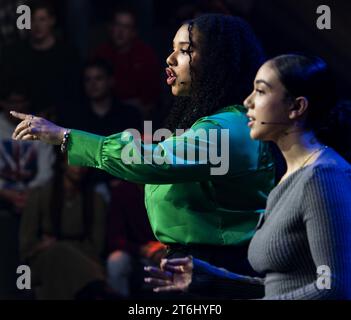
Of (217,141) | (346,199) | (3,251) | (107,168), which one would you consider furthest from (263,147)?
(3,251)

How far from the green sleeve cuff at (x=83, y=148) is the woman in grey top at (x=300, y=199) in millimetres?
492

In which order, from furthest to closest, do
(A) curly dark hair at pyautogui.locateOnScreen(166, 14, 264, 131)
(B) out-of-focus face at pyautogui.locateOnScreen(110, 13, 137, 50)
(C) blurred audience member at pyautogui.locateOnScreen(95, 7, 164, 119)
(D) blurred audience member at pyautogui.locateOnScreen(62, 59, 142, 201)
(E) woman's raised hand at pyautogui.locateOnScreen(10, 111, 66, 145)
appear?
1. (B) out-of-focus face at pyautogui.locateOnScreen(110, 13, 137, 50)
2. (C) blurred audience member at pyautogui.locateOnScreen(95, 7, 164, 119)
3. (D) blurred audience member at pyautogui.locateOnScreen(62, 59, 142, 201)
4. (A) curly dark hair at pyautogui.locateOnScreen(166, 14, 264, 131)
5. (E) woman's raised hand at pyautogui.locateOnScreen(10, 111, 66, 145)

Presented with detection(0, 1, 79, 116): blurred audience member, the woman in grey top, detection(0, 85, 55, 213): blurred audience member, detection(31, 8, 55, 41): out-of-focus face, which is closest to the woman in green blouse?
the woman in grey top

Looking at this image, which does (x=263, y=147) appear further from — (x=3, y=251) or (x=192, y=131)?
(x=3, y=251)

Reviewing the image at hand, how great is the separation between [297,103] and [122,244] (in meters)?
2.85

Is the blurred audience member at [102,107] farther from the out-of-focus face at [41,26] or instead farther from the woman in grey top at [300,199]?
the woman in grey top at [300,199]

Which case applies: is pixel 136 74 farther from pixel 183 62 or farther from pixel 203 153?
pixel 203 153

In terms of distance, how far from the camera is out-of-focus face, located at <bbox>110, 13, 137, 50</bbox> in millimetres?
5387

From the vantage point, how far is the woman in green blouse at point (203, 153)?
8.41ft

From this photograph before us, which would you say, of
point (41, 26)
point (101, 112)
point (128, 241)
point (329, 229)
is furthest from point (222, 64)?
point (41, 26)

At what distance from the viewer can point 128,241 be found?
4.96m

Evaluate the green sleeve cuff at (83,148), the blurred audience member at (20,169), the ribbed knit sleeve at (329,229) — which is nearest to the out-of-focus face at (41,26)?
the blurred audience member at (20,169)

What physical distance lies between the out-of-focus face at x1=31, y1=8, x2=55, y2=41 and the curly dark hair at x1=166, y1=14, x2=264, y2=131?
2.81m

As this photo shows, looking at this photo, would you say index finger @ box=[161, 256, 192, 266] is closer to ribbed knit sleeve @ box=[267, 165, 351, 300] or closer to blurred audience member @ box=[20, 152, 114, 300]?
ribbed knit sleeve @ box=[267, 165, 351, 300]
